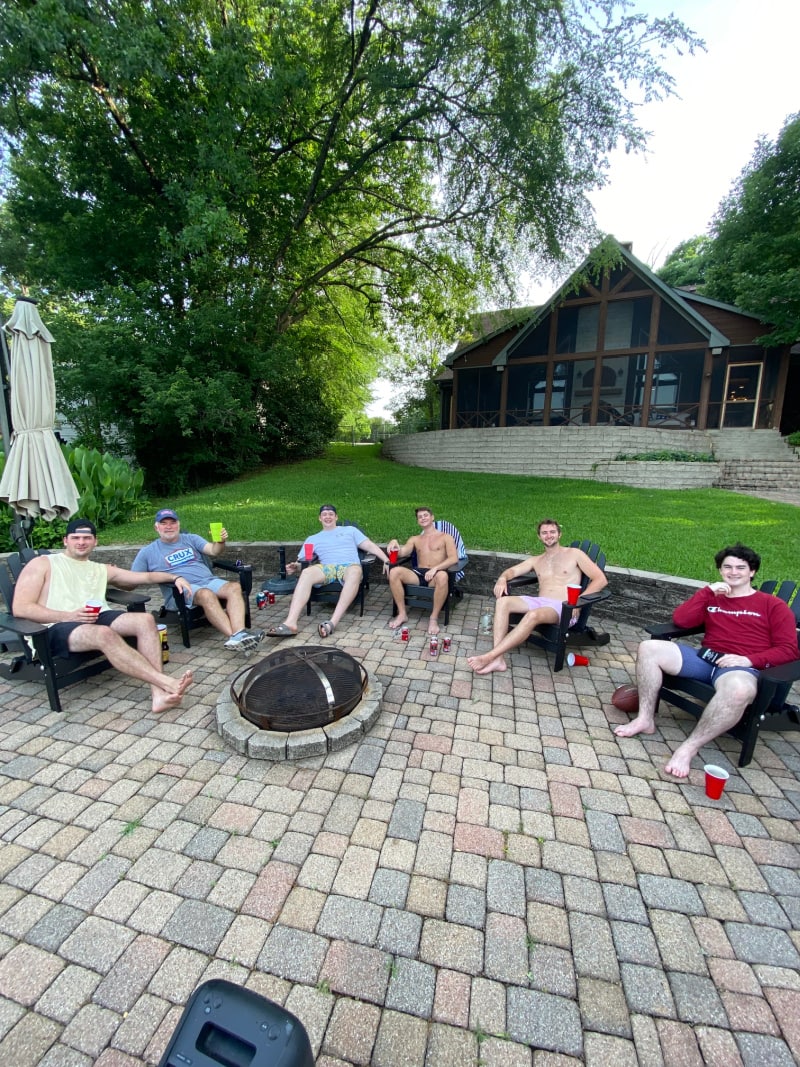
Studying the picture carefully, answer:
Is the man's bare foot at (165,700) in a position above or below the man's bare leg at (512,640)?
below

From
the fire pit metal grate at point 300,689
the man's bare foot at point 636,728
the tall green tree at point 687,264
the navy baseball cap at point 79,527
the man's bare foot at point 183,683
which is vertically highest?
the tall green tree at point 687,264

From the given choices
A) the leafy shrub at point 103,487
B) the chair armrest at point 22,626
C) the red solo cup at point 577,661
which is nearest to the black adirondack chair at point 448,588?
the red solo cup at point 577,661

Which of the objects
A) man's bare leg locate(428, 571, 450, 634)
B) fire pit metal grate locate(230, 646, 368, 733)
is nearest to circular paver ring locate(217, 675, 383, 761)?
fire pit metal grate locate(230, 646, 368, 733)

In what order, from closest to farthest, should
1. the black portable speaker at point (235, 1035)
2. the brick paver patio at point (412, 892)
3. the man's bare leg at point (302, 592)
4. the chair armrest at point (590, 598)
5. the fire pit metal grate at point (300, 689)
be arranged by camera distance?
1. the black portable speaker at point (235, 1035)
2. the brick paver patio at point (412, 892)
3. the fire pit metal grate at point (300, 689)
4. the chair armrest at point (590, 598)
5. the man's bare leg at point (302, 592)

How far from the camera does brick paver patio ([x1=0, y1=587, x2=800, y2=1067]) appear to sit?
1.44m

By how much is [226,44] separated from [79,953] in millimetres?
13317

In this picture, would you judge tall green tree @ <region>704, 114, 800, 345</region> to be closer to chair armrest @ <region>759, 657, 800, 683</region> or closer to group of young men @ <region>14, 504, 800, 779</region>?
group of young men @ <region>14, 504, 800, 779</region>

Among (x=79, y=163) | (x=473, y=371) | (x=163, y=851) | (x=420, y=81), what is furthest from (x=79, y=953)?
(x=473, y=371)

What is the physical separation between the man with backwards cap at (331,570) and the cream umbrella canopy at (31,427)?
2.13 metres

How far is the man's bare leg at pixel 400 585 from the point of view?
4.41 m

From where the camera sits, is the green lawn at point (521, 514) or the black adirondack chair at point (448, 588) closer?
the black adirondack chair at point (448, 588)

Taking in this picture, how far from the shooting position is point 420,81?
9812 mm

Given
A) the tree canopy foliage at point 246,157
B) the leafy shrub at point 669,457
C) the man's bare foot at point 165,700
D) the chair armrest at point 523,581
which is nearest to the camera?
the man's bare foot at point 165,700

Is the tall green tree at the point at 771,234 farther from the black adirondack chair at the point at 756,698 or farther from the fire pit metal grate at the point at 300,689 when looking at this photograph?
the fire pit metal grate at the point at 300,689
